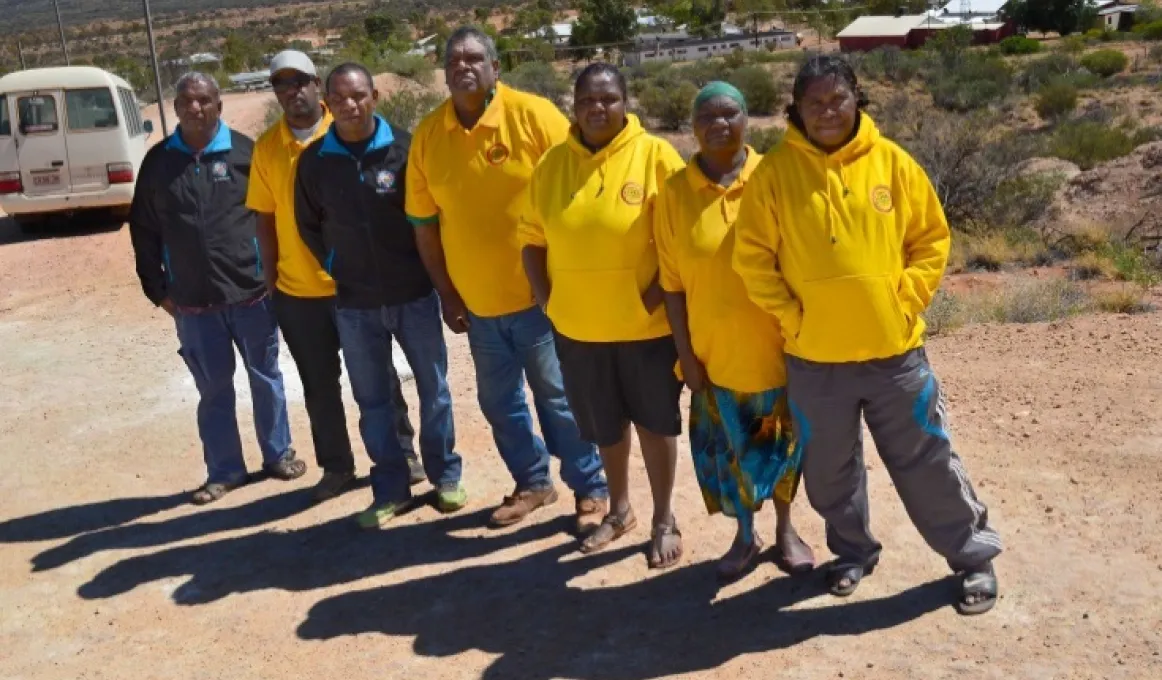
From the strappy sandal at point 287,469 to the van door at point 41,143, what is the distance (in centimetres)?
918

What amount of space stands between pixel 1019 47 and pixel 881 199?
139ft

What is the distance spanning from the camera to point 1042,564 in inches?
167

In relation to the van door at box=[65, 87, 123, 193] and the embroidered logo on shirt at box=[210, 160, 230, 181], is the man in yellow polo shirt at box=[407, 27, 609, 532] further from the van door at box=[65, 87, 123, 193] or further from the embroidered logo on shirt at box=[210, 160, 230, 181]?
the van door at box=[65, 87, 123, 193]

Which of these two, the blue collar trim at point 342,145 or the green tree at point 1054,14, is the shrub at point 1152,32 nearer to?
the green tree at point 1054,14

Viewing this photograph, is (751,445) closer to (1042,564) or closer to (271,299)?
(1042,564)

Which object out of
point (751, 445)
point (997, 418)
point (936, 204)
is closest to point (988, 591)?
point (751, 445)

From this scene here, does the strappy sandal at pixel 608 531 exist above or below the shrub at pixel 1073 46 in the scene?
below

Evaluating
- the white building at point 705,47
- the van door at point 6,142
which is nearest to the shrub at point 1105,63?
the white building at point 705,47

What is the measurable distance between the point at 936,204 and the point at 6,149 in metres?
12.6

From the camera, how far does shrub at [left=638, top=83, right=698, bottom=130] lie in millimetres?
26922

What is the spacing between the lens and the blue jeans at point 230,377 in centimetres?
550

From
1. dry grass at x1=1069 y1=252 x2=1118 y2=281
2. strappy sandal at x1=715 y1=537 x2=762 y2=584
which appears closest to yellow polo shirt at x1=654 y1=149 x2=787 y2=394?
strappy sandal at x1=715 y1=537 x2=762 y2=584

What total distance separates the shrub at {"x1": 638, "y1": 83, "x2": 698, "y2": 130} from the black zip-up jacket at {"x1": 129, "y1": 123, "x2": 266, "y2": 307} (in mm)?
21852

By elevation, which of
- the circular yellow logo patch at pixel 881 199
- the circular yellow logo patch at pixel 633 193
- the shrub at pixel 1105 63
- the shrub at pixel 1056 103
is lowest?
the shrub at pixel 1056 103
